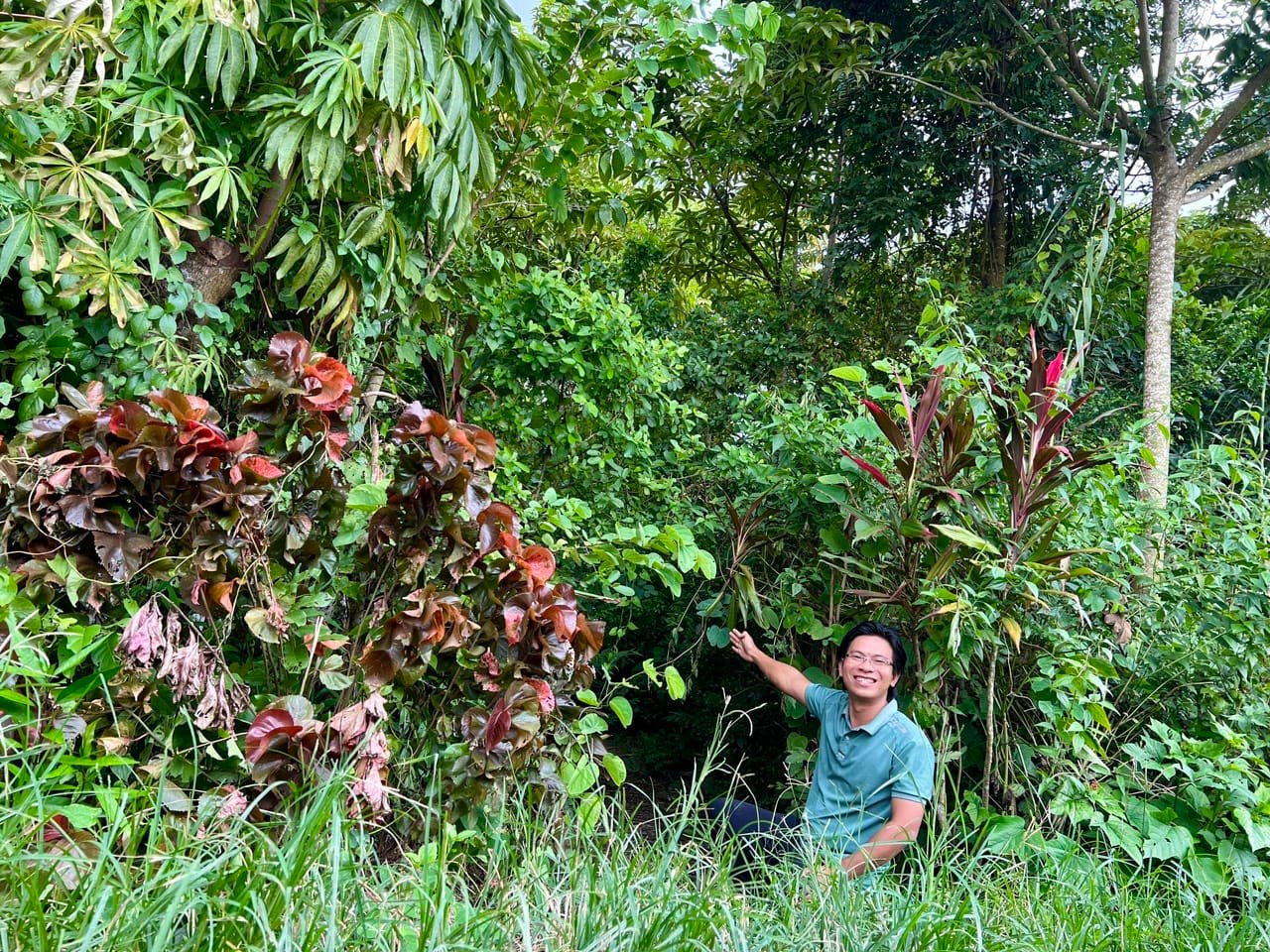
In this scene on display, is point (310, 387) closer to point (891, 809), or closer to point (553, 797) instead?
point (553, 797)

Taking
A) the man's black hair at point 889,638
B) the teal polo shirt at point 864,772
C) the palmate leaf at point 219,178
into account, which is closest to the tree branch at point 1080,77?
the man's black hair at point 889,638

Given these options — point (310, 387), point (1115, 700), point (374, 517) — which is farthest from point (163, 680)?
point (1115, 700)

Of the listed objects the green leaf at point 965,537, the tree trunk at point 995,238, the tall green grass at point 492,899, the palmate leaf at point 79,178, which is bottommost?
the tall green grass at point 492,899

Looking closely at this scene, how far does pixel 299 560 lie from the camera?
219 cm

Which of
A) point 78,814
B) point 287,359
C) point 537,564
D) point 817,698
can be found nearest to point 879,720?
point 817,698

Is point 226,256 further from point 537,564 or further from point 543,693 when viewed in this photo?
point 543,693

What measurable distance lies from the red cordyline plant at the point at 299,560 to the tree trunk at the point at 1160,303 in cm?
279

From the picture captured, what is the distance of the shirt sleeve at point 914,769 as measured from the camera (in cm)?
239

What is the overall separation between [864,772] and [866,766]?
0.02 meters

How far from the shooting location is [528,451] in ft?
11.8

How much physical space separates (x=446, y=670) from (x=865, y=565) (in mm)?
1316

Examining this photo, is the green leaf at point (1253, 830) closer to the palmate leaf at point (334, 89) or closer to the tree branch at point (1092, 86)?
the palmate leaf at point (334, 89)

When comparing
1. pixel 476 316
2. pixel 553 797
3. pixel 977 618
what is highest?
pixel 476 316

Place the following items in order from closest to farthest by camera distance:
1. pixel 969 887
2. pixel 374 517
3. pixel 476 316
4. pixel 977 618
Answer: pixel 969 887, pixel 374 517, pixel 977 618, pixel 476 316
